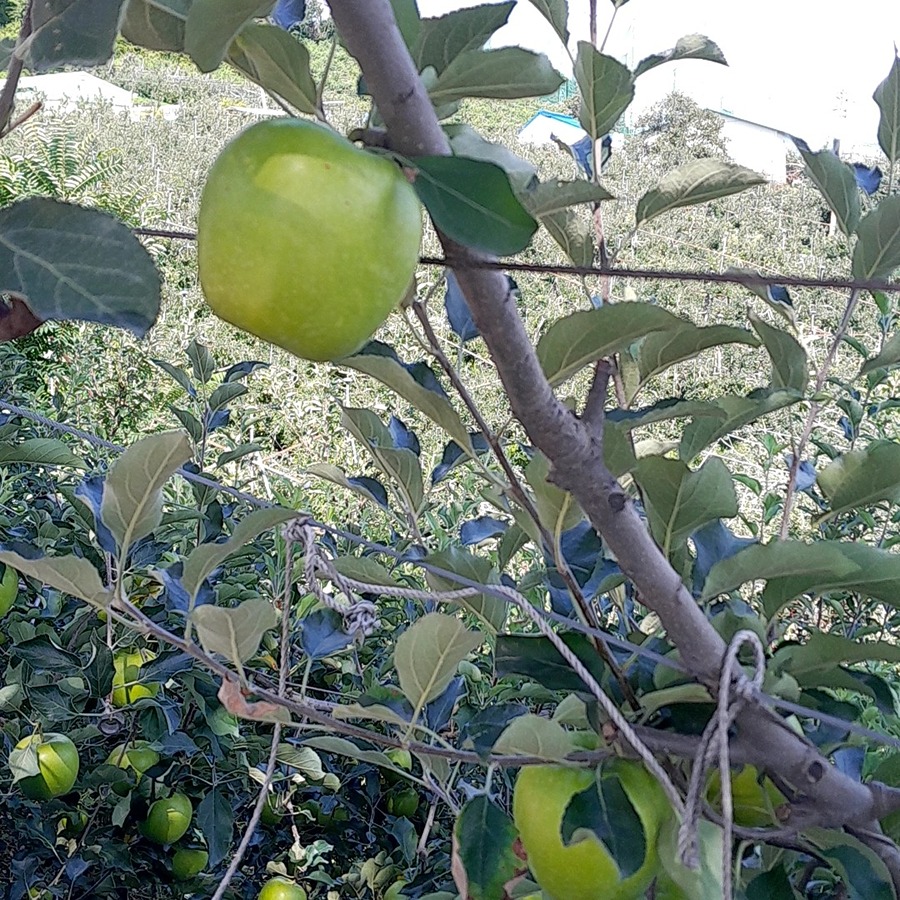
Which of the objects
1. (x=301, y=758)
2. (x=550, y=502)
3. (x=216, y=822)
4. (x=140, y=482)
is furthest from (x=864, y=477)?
(x=216, y=822)

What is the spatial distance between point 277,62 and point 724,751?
362mm

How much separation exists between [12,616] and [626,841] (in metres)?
0.92

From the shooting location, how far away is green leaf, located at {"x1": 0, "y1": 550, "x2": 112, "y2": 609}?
521 mm

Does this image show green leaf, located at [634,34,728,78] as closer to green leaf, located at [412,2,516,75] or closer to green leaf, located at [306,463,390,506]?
green leaf, located at [412,2,516,75]

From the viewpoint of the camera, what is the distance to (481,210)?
33 cm

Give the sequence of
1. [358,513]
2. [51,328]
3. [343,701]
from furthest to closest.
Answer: [51,328] → [358,513] → [343,701]

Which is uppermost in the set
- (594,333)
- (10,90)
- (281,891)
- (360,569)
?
(10,90)

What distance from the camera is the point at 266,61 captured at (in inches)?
15.6

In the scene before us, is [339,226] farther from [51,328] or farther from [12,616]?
[51,328]

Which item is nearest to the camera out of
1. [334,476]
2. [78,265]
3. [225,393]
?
[78,265]

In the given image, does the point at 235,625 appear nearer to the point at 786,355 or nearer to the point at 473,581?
the point at 473,581

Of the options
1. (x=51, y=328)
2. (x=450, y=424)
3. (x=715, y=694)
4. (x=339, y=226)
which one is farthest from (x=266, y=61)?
(x=51, y=328)

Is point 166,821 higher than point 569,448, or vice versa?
point 569,448

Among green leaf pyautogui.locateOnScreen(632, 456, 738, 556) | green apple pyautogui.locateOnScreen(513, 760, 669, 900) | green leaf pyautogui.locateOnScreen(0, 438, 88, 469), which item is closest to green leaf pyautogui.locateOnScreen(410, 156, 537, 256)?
green leaf pyautogui.locateOnScreen(632, 456, 738, 556)
